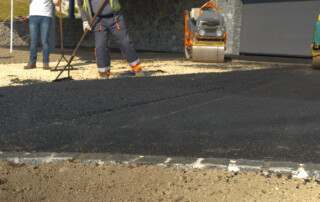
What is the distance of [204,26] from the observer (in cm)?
1116

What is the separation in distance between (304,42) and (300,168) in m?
13.3

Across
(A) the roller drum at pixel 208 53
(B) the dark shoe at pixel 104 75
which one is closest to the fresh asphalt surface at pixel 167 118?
(B) the dark shoe at pixel 104 75

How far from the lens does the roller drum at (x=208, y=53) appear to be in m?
10.9

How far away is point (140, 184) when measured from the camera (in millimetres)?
2514

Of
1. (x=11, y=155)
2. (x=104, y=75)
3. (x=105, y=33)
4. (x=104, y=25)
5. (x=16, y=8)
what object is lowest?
(x=104, y=75)

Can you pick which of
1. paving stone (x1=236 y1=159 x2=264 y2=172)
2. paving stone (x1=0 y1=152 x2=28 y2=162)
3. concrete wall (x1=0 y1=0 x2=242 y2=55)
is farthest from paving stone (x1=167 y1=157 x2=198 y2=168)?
concrete wall (x1=0 y1=0 x2=242 y2=55)

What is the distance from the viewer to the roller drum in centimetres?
1094

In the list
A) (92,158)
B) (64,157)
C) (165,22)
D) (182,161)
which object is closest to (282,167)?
(182,161)

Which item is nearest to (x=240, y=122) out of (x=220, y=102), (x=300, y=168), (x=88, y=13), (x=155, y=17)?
(x=220, y=102)

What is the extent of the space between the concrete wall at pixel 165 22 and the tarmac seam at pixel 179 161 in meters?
14.0

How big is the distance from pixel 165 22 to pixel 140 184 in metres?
16.7

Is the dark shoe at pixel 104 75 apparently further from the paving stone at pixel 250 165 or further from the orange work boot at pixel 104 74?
the paving stone at pixel 250 165

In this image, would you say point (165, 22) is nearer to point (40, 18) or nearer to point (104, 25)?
point (40, 18)

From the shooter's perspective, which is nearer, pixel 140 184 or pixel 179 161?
pixel 140 184
